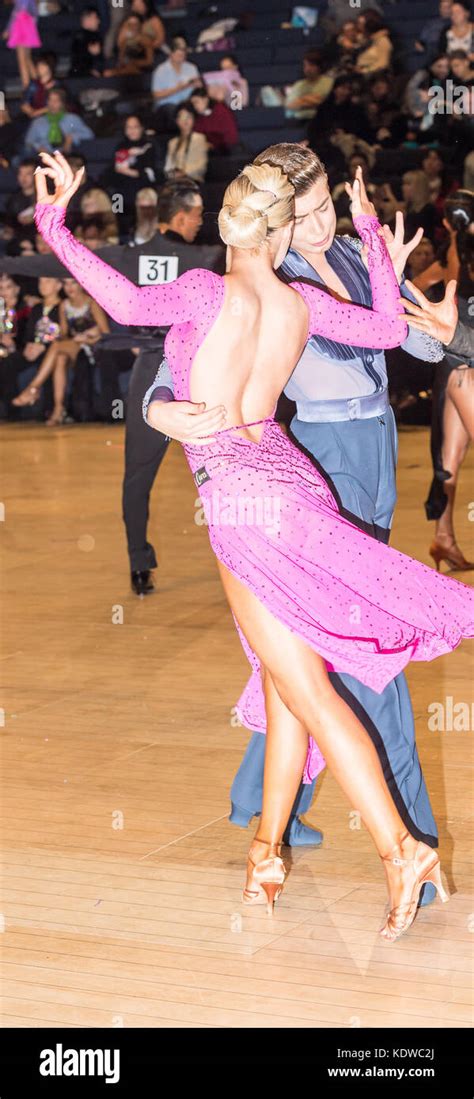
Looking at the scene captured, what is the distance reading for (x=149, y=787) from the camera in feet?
11.9

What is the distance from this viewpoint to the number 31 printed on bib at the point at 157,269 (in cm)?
606

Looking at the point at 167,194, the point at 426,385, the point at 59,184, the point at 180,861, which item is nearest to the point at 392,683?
the point at 180,861

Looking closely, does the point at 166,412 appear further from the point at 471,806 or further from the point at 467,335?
the point at 471,806

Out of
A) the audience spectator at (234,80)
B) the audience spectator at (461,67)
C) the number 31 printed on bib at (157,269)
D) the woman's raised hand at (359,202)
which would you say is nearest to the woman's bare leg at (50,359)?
the audience spectator at (234,80)

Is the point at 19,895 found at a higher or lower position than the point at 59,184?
lower

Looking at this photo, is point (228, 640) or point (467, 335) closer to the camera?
point (467, 335)

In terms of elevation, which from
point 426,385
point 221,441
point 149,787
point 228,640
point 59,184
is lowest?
point 426,385

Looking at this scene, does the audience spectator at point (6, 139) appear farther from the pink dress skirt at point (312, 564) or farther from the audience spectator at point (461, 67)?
the pink dress skirt at point (312, 564)

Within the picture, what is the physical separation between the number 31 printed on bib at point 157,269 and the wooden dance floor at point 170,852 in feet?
4.20

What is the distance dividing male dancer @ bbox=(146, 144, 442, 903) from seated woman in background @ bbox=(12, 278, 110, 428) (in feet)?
29.0

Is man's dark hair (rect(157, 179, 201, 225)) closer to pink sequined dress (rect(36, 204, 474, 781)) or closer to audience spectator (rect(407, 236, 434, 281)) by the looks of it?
pink sequined dress (rect(36, 204, 474, 781))

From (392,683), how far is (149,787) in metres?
0.94
